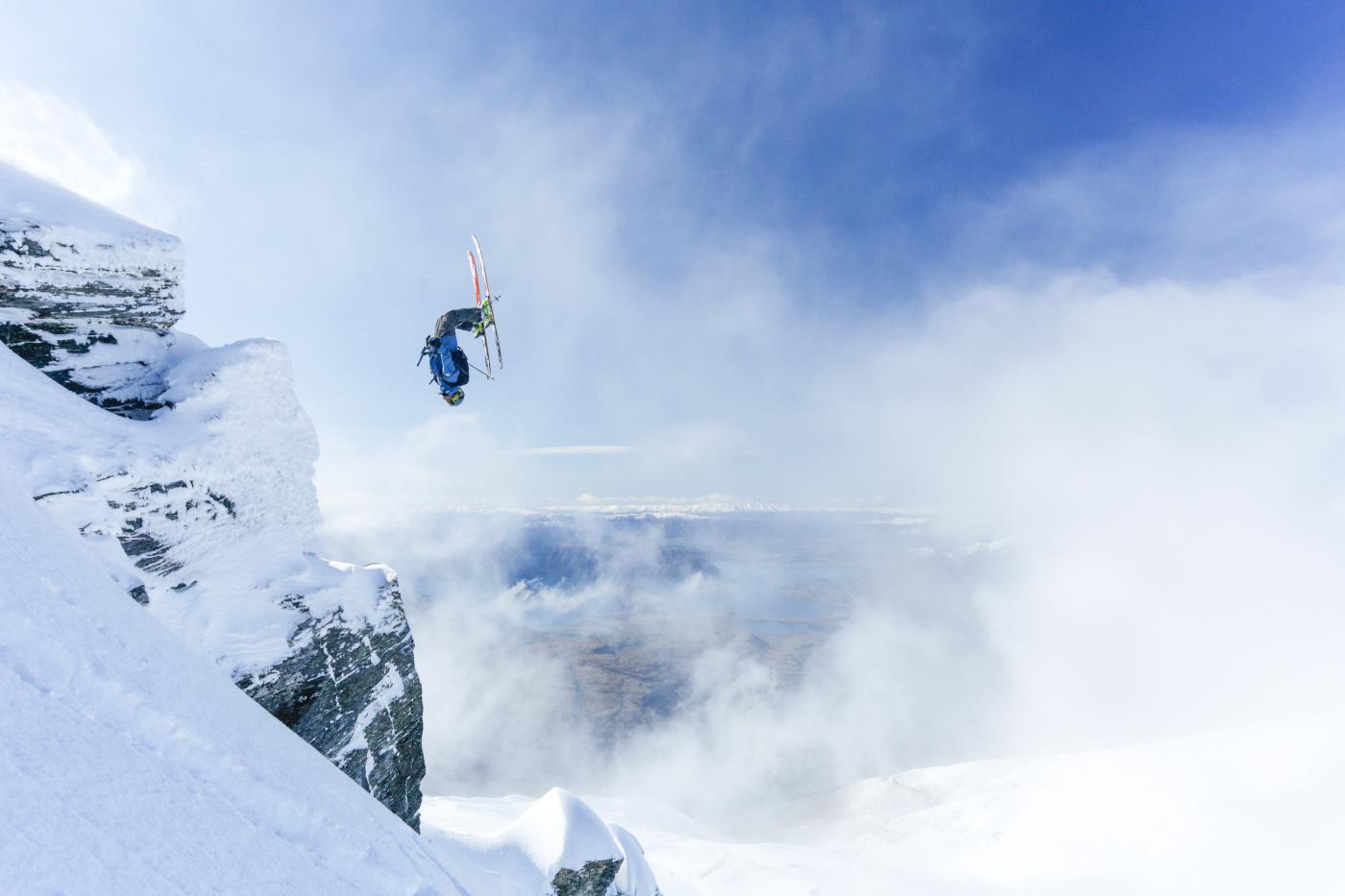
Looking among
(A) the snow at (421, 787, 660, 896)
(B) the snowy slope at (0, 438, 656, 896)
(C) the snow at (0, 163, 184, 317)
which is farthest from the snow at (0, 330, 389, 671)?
(A) the snow at (421, 787, 660, 896)

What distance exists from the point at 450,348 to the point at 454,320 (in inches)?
43.3

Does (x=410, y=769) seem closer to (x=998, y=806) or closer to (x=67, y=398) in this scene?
(x=67, y=398)

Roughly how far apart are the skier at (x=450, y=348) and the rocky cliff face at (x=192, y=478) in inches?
214

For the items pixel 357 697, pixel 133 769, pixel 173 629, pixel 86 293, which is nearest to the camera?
pixel 133 769

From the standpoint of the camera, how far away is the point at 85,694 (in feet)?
16.3

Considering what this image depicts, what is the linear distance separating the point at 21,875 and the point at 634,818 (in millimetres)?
139505

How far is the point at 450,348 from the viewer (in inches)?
806

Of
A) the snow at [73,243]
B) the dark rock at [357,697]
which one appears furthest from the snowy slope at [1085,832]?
the snow at [73,243]

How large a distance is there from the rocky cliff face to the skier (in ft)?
17.8

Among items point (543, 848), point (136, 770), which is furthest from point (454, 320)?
point (543, 848)

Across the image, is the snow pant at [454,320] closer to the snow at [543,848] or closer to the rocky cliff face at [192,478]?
the rocky cliff face at [192,478]

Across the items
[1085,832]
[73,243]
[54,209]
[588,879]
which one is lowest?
[1085,832]

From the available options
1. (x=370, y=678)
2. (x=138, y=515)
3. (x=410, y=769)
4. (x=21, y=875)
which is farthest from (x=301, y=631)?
(x=21, y=875)

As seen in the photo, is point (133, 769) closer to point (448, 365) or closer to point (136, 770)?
point (136, 770)
